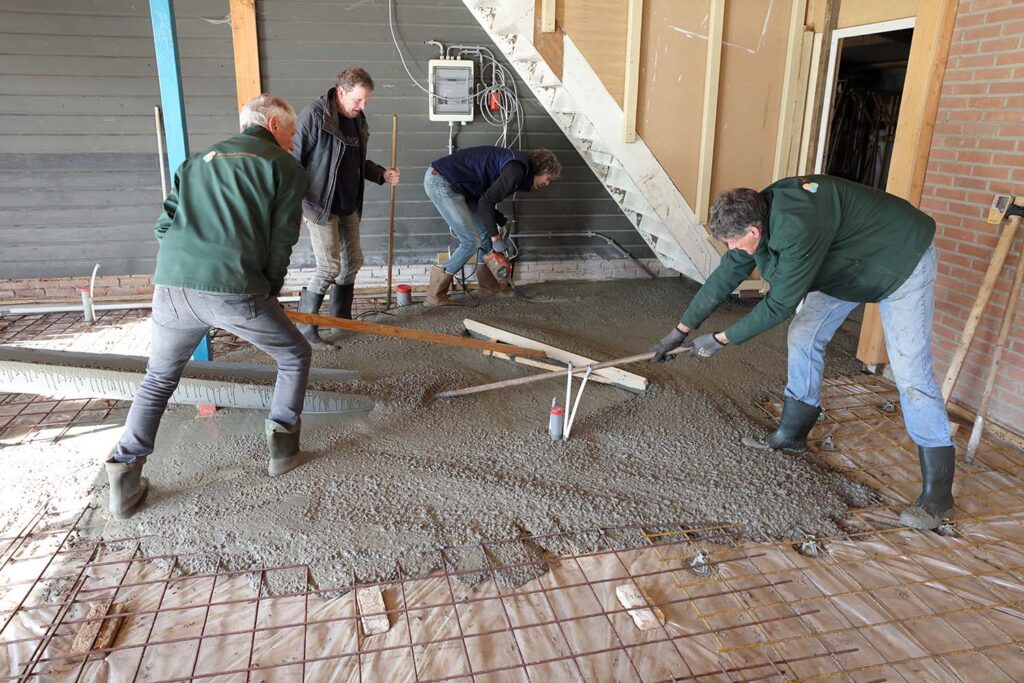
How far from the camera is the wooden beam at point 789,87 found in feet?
16.6

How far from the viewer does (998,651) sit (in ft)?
7.10

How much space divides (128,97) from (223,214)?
12.4 feet

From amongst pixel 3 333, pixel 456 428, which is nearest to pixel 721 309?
pixel 456 428

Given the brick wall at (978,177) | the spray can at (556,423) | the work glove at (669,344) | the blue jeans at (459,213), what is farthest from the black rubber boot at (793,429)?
the blue jeans at (459,213)

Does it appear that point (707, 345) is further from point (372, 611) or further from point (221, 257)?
point (221, 257)

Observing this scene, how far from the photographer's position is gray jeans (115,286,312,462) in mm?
2572

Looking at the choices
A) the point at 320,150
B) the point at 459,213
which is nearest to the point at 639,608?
the point at 320,150

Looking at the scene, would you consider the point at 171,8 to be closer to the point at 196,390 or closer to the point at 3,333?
the point at 196,390

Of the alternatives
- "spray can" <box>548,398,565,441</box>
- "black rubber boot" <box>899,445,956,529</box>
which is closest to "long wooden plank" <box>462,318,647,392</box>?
"spray can" <box>548,398,565,441</box>

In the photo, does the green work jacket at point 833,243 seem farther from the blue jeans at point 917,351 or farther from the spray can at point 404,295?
the spray can at point 404,295

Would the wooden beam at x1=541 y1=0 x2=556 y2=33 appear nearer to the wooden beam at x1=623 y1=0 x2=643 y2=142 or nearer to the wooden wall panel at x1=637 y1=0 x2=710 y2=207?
the wooden beam at x1=623 y1=0 x2=643 y2=142

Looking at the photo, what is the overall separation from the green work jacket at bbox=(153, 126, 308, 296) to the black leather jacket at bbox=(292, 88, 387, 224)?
1.51 m

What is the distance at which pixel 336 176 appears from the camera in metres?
4.19

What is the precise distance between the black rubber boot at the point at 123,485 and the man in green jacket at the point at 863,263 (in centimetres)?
244
